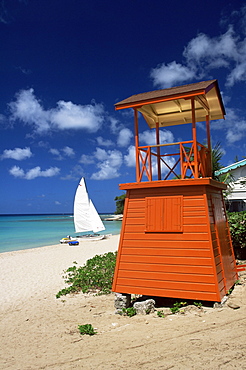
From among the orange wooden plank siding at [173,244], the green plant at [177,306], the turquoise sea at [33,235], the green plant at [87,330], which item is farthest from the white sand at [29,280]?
the turquoise sea at [33,235]

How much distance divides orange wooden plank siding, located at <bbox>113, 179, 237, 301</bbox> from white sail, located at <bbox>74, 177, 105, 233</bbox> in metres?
26.7

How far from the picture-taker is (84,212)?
35844mm

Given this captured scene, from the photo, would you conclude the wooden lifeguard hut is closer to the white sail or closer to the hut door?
the hut door

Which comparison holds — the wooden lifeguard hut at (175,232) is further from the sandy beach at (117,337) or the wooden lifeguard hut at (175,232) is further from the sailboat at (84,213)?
the sailboat at (84,213)

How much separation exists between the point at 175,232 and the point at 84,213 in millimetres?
28548

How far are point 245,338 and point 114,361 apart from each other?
2264mm

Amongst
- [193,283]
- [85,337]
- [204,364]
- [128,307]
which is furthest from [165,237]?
[204,364]

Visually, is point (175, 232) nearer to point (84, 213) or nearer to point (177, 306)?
point (177, 306)

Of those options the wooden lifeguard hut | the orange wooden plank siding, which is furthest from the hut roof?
the orange wooden plank siding

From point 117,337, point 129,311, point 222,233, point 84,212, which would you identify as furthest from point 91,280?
point 84,212

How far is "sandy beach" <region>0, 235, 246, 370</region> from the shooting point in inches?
205

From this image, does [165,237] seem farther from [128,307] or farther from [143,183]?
[128,307]

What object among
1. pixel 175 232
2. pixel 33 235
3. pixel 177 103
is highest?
pixel 177 103

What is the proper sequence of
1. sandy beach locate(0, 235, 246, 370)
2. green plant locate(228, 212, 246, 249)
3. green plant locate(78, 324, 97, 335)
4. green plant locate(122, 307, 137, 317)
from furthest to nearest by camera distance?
1. green plant locate(228, 212, 246, 249)
2. green plant locate(122, 307, 137, 317)
3. green plant locate(78, 324, 97, 335)
4. sandy beach locate(0, 235, 246, 370)
